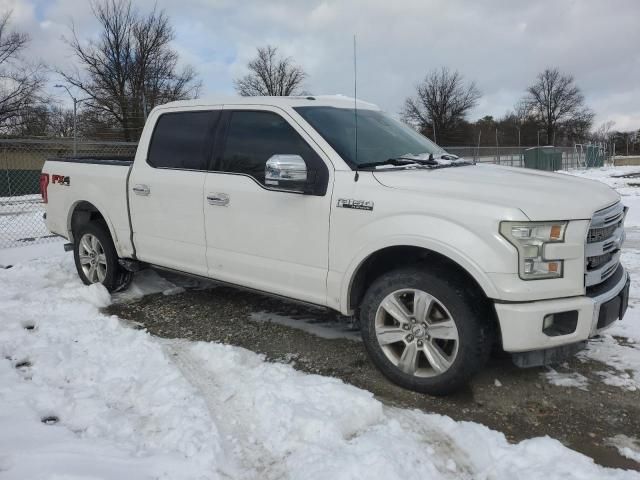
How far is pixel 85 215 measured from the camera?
5.88 meters

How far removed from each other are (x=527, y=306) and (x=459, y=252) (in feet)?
1.58

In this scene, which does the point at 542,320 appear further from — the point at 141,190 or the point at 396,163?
the point at 141,190

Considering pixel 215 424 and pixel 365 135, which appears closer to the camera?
pixel 215 424

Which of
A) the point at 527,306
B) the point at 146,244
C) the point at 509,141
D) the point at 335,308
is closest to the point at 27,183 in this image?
the point at 146,244

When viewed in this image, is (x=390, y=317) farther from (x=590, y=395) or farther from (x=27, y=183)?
(x=27, y=183)

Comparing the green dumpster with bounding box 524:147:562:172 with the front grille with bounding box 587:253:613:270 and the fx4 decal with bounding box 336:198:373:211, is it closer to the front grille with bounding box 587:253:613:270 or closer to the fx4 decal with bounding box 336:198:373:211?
the front grille with bounding box 587:253:613:270

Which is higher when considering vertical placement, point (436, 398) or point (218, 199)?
point (218, 199)

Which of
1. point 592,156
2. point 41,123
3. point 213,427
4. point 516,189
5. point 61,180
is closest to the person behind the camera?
point 213,427

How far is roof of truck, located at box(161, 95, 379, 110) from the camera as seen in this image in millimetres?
4332

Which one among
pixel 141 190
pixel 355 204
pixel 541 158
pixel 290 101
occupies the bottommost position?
pixel 355 204

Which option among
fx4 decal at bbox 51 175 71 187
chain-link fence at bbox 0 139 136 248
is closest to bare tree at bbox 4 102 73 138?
chain-link fence at bbox 0 139 136 248

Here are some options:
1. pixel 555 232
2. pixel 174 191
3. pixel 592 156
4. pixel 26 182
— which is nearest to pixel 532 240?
pixel 555 232

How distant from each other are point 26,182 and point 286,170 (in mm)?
19367

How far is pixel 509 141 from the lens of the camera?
207 ft
